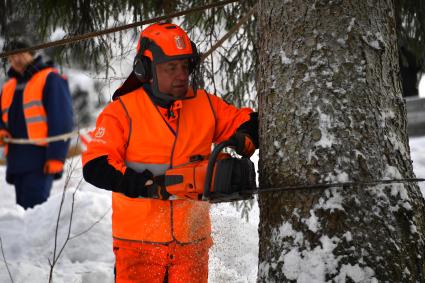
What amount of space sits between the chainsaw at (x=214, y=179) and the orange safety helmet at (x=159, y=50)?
438 millimetres

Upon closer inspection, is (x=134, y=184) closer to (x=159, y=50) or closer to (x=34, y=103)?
(x=159, y=50)

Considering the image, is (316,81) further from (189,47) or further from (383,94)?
(189,47)

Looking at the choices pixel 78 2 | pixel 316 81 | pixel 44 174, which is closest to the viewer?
pixel 316 81

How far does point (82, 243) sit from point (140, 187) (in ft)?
7.62

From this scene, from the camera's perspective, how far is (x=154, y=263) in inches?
113

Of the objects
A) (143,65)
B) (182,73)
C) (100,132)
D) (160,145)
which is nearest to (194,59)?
(182,73)

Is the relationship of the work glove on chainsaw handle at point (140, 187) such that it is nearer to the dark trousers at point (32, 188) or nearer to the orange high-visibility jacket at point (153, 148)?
the orange high-visibility jacket at point (153, 148)

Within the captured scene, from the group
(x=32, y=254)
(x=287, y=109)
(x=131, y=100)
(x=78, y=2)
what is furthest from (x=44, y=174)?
(x=287, y=109)

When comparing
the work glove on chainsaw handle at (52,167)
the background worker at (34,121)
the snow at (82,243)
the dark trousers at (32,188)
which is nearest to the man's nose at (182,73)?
the snow at (82,243)

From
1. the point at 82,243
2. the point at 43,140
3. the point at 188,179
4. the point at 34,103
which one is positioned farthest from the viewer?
the point at 43,140

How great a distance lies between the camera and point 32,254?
15.4 ft

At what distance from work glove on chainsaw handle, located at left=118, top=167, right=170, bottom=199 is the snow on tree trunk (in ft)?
1.60

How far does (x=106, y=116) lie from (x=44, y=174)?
3.62 metres

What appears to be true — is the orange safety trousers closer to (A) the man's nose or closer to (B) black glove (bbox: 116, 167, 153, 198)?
(B) black glove (bbox: 116, 167, 153, 198)
